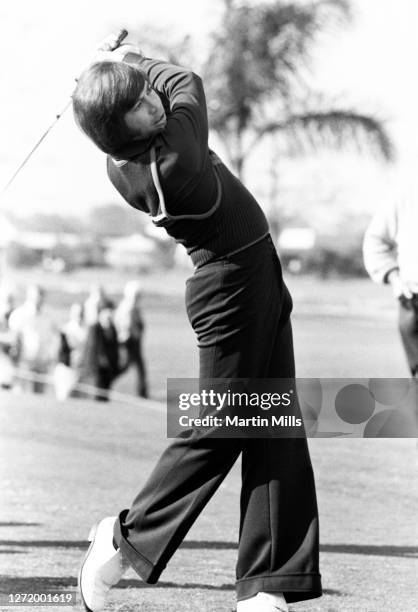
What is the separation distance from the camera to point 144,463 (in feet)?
26.3

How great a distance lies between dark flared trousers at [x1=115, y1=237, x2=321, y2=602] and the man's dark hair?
50 centimetres

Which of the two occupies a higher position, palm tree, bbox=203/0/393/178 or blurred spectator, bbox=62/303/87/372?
palm tree, bbox=203/0/393/178

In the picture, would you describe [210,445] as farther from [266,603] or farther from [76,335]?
[76,335]

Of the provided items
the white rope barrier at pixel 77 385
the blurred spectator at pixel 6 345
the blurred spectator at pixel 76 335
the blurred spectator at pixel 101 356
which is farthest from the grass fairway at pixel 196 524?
the blurred spectator at pixel 76 335

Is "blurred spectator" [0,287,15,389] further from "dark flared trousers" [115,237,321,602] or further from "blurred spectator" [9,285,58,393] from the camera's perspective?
"dark flared trousers" [115,237,321,602]

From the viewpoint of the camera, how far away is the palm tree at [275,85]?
58.9 feet

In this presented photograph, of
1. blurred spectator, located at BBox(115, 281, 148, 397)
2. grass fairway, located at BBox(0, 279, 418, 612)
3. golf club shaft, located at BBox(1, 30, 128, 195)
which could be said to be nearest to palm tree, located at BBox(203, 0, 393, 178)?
blurred spectator, located at BBox(115, 281, 148, 397)

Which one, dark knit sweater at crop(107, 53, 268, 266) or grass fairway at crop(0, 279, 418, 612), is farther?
grass fairway at crop(0, 279, 418, 612)

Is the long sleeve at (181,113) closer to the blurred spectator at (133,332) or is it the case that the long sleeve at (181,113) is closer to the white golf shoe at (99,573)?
the white golf shoe at (99,573)

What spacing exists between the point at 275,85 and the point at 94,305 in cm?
441

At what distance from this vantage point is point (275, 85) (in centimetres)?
1828

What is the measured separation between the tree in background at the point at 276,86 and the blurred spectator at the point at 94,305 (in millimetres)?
2876

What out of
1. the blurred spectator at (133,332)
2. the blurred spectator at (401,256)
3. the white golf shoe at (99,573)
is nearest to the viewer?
the white golf shoe at (99,573)

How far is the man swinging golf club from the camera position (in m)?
3.39
